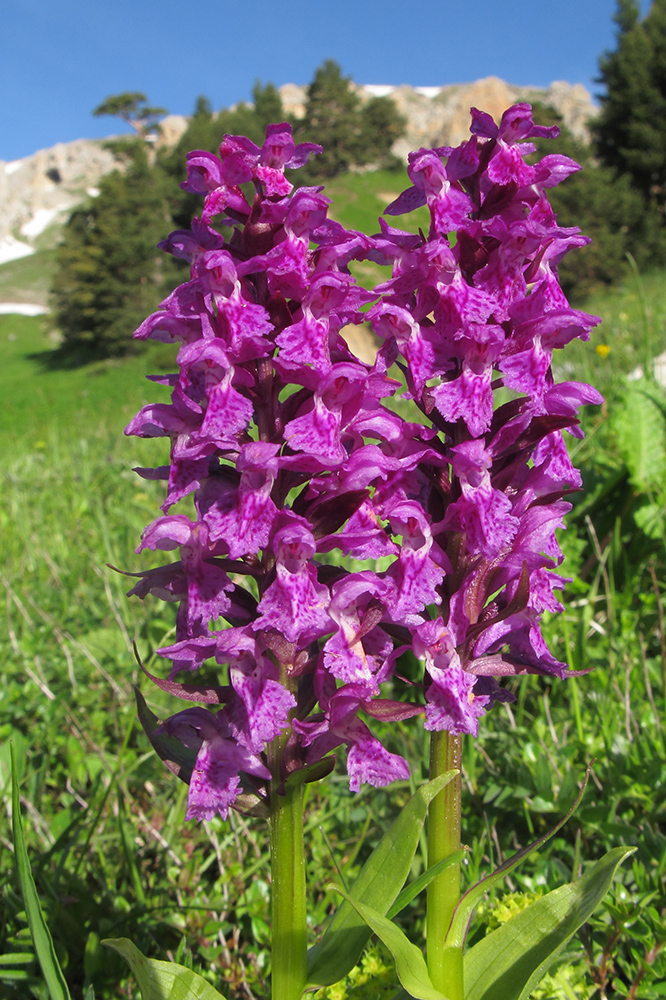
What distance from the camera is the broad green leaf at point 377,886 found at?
1568 mm

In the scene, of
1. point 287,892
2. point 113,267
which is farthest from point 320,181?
point 287,892

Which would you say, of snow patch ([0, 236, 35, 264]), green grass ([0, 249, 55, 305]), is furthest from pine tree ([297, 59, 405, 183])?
snow patch ([0, 236, 35, 264])

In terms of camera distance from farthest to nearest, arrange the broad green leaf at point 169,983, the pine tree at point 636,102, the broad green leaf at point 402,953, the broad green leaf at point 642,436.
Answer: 1. the pine tree at point 636,102
2. the broad green leaf at point 642,436
3. the broad green leaf at point 169,983
4. the broad green leaf at point 402,953

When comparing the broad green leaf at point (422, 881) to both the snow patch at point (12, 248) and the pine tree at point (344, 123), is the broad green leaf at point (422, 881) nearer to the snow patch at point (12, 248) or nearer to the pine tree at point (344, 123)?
the pine tree at point (344, 123)

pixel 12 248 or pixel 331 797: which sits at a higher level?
pixel 12 248

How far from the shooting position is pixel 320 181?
58844 mm

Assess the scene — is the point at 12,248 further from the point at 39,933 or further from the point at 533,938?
the point at 533,938

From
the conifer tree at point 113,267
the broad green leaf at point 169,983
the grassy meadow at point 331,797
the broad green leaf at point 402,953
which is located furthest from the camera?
the conifer tree at point 113,267

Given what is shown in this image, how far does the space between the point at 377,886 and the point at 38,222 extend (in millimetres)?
205905

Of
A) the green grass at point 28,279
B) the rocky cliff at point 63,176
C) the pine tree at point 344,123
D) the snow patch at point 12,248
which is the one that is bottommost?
the green grass at point 28,279

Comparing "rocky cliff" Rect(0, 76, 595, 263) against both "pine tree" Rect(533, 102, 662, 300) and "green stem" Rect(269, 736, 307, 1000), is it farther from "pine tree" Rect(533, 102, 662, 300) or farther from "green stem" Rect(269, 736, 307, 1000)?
"green stem" Rect(269, 736, 307, 1000)

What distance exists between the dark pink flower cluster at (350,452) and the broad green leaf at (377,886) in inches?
4.4

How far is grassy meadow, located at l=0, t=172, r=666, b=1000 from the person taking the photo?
6.92 feet

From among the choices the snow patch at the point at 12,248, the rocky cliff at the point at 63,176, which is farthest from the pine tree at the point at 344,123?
the snow patch at the point at 12,248
